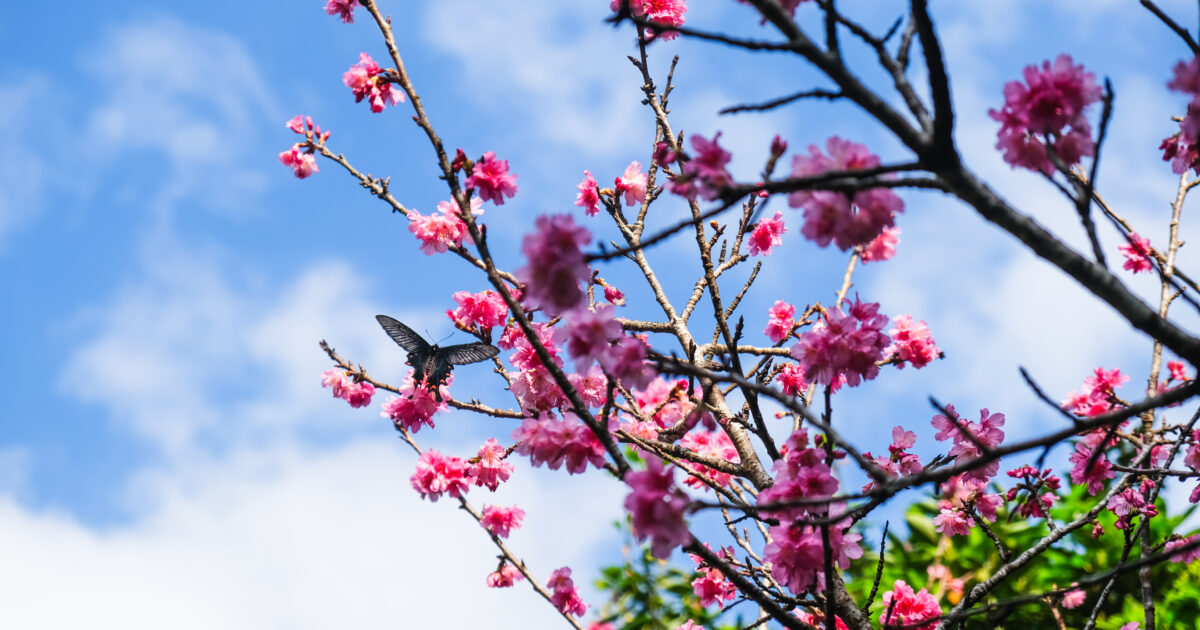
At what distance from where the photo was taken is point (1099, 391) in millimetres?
4125

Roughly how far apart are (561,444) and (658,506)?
445 millimetres

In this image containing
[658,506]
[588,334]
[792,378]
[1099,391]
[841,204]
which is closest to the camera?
[841,204]

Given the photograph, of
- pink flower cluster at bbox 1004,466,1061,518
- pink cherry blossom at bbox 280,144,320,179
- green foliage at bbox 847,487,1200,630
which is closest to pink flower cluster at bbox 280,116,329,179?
pink cherry blossom at bbox 280,144,320,179

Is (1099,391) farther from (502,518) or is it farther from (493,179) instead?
(493,179)

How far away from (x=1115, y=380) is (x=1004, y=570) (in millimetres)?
2096

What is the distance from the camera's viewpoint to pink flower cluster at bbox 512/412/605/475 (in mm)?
2172

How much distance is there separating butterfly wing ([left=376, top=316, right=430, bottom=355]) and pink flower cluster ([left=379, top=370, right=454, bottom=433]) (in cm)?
12

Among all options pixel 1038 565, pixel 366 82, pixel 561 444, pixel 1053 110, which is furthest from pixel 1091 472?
pixel 1038 565

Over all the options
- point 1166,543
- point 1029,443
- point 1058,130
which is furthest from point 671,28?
point 1166,543

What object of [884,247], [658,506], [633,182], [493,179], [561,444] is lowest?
[658,506]

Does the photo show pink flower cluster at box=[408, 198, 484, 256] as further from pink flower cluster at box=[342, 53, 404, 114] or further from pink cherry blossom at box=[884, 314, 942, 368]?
pink cherry blossom at box=[884, 314, 942, 368]

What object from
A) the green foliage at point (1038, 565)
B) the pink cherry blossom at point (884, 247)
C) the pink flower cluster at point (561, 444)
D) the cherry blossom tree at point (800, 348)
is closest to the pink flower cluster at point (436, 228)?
the cherry blossom tree at point (800, 348)

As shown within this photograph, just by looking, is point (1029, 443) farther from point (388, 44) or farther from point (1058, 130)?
point (388, 44)

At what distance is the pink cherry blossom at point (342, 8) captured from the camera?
343cm
